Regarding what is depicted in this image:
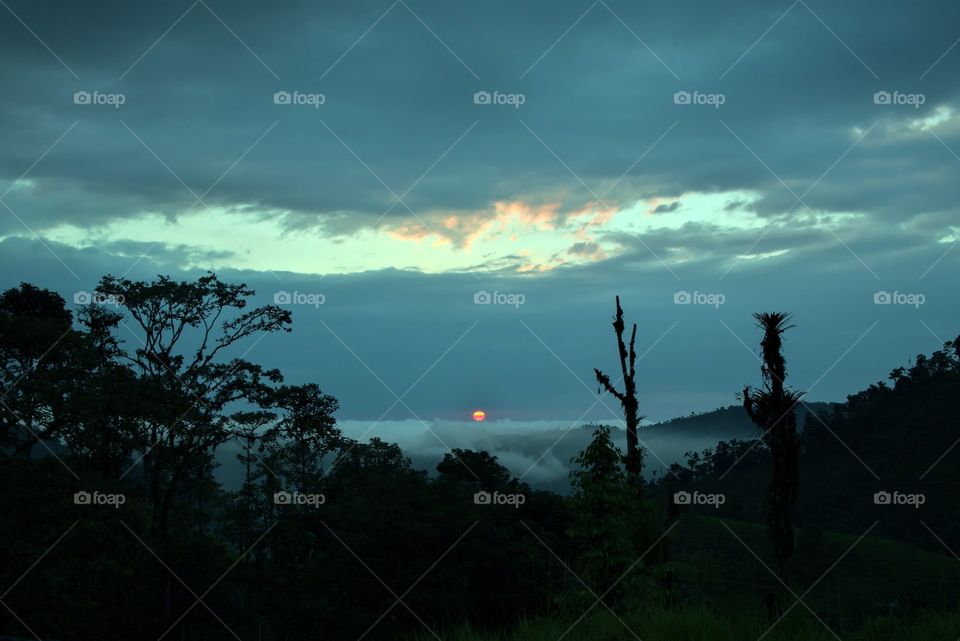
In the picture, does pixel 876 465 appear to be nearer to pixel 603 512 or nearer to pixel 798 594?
pixel 798 594

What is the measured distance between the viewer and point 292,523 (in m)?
40.8

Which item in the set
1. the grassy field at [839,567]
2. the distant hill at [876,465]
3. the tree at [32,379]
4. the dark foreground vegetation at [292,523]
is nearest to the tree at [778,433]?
the dark foreground vegetation at [292,523]

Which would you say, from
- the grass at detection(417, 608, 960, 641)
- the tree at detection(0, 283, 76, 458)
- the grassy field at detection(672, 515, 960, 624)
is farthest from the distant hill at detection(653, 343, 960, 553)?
the grass at detection(417, 608, 960, 641)

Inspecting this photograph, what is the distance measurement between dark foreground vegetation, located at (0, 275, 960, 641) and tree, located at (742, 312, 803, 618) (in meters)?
0.06

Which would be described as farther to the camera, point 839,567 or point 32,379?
point 839,567

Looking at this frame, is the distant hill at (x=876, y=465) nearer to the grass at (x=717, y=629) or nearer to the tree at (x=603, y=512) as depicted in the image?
the tree at (x=603, y=512)

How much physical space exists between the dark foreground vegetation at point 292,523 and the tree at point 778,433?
58 millimetres

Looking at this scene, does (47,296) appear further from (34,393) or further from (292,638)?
(292,638)

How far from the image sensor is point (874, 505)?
9850 centimetres

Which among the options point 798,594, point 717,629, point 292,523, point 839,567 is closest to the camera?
point 717,629

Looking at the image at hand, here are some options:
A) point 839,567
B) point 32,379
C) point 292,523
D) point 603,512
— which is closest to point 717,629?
point 603,512

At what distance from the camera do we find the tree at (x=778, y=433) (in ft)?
78.9

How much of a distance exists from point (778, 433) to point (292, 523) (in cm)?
2446

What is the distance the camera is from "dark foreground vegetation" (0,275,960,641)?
62.0ft
